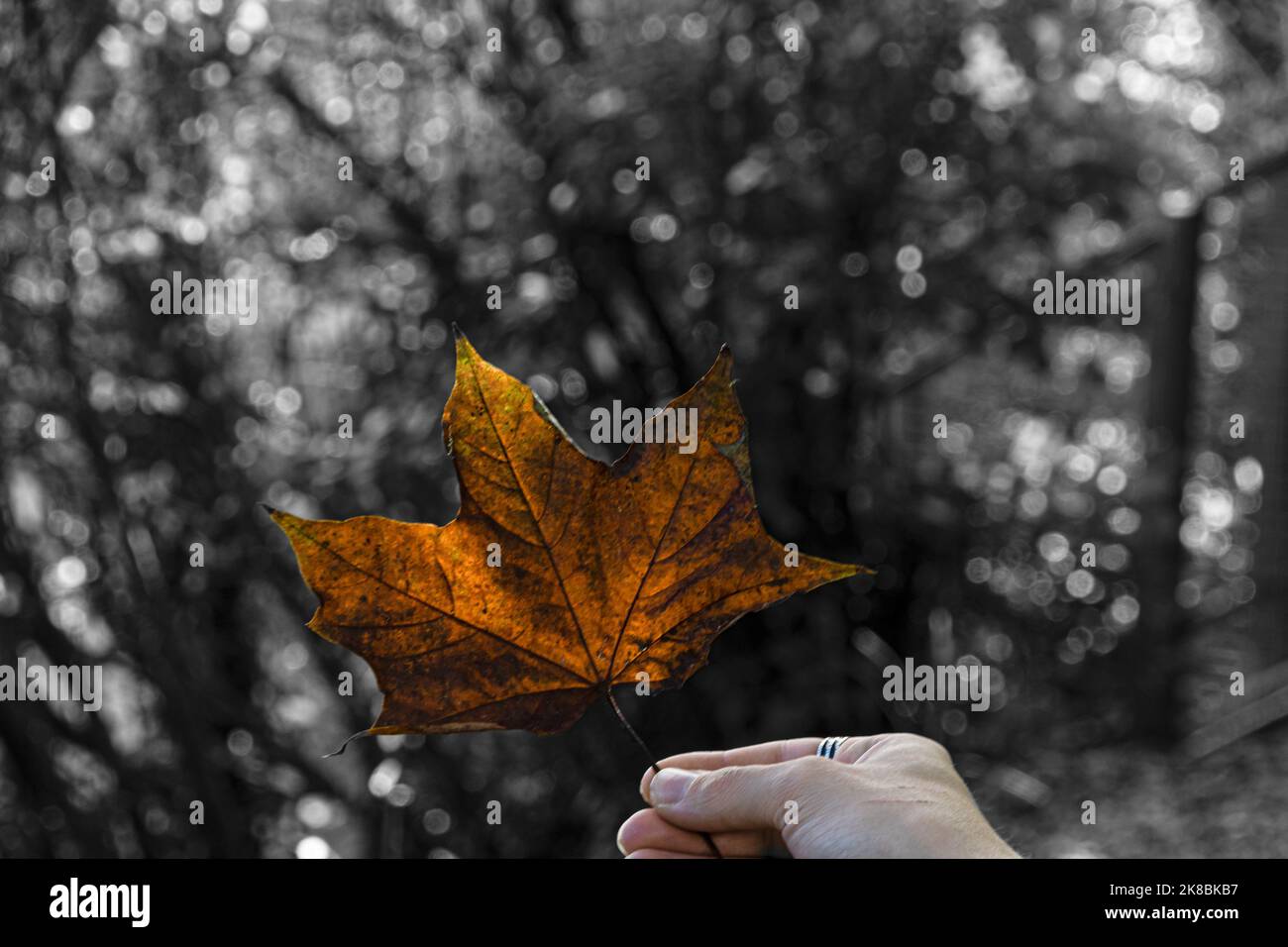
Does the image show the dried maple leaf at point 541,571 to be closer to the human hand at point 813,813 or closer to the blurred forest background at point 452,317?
the human hand at point 813,813

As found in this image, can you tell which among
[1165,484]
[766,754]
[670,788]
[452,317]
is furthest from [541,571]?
[1165,484]

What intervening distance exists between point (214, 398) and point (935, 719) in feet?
4.35

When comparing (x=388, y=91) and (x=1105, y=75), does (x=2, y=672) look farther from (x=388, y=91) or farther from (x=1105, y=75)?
(x=1105, y=75)

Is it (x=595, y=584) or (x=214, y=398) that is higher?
(x=214, y=398)

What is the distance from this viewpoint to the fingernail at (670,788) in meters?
0.64

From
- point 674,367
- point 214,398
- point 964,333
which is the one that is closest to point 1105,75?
point 964,333

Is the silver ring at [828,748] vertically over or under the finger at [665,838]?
over

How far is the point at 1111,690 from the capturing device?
2529 millimetres

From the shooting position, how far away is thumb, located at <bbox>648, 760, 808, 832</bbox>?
2.08 feet

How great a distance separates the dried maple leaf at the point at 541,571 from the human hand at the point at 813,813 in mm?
126

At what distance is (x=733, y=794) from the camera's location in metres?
0.63

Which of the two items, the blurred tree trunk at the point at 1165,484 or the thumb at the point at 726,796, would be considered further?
the blurred tree trunk at the point at 1165,484

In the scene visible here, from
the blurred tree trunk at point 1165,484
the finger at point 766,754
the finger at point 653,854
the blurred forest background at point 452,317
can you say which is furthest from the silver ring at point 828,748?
the blurred tree trunk at point 1165,484

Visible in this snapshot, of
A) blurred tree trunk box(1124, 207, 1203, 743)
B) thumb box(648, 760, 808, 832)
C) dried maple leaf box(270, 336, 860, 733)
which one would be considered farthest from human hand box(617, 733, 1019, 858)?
blurred tree trunk box(1124, 207, 1203, 743)
